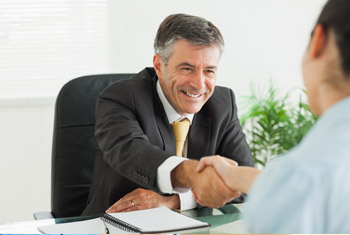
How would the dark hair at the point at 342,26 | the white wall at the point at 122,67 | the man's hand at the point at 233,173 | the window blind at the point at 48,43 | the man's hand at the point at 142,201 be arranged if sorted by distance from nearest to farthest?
the dark hair at the point at 342,26, the man's hand at the point at 233,173, the man's hand at the point at 142,201, the window blind at the point at 48,43, the white wall at the point at 122,67

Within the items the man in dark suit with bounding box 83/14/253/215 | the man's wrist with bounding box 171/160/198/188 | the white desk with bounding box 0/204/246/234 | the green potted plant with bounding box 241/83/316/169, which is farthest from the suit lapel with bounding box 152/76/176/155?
the green potted plant with bounding box 241/83/316/169

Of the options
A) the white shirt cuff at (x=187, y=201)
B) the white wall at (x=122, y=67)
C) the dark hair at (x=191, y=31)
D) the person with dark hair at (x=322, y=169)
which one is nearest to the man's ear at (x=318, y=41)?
the person with dark hair at (x=322, y=169)

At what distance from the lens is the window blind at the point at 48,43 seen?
3.83 metres

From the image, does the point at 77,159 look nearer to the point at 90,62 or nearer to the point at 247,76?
the point at 90,62

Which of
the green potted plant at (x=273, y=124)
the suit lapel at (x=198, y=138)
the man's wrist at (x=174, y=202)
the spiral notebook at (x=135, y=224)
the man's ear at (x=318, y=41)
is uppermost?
the man's ear at (x=318, y=41)

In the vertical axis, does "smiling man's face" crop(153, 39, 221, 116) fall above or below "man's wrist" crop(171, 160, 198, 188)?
above

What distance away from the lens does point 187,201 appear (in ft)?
7.02

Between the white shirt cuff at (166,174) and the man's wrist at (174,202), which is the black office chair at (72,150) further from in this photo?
the white shirt cuff at (166,174)

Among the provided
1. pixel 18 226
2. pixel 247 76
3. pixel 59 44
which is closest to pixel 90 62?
pixel 59 44

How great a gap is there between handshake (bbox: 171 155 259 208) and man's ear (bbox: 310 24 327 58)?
83 centimetres

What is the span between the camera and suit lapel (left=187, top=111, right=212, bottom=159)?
242cm

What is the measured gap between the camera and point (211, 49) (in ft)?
7.68

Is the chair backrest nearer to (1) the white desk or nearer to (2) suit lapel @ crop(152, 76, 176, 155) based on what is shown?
(2) suit lapel @ crop(152, 76, 176, 155)

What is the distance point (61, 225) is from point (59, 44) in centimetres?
229
